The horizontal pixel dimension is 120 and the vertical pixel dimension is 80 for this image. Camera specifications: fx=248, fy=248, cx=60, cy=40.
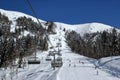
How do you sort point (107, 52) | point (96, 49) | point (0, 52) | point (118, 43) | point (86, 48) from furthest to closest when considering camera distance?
point (86, 48) → point (96, 49) → point (107, 52) → point (118, 43) → point (0, 52)

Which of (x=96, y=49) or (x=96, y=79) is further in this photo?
(x=96, y=49)

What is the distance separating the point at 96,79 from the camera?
1758 inches

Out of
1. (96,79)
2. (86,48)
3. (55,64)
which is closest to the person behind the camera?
(96,79)

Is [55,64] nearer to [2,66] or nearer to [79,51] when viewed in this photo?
[2,66]

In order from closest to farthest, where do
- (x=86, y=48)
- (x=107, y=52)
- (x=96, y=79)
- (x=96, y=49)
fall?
(x=96, y=79)
(x=107, y=52)
(x=96, y=49)
(x=86, y=48)

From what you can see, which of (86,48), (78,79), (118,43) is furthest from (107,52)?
(78,79)

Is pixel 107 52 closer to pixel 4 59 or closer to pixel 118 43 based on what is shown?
pixel 118 43

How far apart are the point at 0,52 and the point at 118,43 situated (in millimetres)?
66968

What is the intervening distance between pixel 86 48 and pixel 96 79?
145 m

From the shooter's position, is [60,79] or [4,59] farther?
[4,59]

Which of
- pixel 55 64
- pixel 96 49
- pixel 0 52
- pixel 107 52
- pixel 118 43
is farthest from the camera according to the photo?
pixel 96 49

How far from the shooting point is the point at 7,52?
85312 mm

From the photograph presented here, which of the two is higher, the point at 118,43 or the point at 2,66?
the point at 118,43

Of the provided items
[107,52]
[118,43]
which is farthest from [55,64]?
[107,52]
